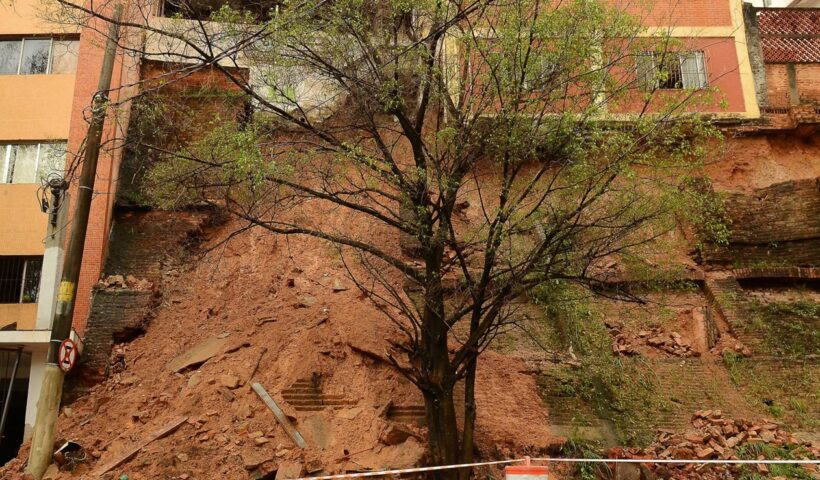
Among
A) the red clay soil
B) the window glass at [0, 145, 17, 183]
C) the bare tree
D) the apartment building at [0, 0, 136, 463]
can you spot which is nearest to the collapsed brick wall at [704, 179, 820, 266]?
the red clay soil

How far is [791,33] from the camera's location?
727 inches

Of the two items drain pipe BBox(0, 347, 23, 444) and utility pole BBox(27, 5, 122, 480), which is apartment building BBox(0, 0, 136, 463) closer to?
drain pipe BBox(0, 347, 23, 444)

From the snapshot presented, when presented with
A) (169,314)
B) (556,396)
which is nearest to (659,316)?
(556,396)

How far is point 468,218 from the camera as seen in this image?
15.4m

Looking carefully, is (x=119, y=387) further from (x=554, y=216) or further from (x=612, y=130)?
(x=612, y=130)

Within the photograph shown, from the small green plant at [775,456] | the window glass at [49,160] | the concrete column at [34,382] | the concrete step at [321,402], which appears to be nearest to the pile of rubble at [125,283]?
the concrete column at [34,382]

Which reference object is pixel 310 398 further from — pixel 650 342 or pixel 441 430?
pixel 650 342

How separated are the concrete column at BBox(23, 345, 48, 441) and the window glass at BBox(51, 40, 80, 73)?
6261mm

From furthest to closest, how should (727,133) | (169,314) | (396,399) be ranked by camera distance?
(727,133) → (169,314) → (396,399)

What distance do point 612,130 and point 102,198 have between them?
1007 cm

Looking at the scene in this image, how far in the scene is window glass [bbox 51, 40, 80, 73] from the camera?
15.1m

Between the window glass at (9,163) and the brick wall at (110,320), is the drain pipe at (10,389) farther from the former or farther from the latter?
the window glass at (9,163)

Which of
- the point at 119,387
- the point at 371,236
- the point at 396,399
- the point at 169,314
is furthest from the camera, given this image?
the point at 371,236

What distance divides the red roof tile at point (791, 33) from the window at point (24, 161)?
17522mm
